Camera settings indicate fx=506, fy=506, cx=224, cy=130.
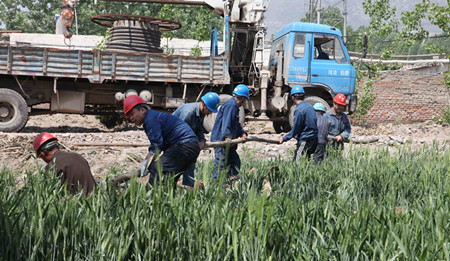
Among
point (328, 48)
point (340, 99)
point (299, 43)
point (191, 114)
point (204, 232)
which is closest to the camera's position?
point (204, 232)

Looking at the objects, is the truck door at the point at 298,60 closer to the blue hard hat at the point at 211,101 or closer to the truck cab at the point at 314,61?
the truck cab at the point at 314,61

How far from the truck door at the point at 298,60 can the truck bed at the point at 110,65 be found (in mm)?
1567

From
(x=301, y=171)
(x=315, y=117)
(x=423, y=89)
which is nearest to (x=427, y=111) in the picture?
(x=423, y=89)

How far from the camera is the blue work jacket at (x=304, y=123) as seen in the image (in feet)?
23.0

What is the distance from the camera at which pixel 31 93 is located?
11992mm

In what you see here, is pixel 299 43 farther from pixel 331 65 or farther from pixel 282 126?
pixel 282 126

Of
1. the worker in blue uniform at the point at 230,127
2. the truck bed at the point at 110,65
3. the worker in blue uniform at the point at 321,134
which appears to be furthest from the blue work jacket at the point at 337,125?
the truck bed at the point at 110,65

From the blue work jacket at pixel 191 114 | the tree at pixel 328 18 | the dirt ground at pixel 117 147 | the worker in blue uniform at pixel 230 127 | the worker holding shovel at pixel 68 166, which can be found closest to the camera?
the worker holding shovel at pixel 68 166

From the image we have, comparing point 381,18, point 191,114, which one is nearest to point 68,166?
point 191,114

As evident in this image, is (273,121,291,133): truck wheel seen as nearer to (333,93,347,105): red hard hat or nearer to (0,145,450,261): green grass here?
(333,93,347,105): red hard hat

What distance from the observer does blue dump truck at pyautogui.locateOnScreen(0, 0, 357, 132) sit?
1170 cm

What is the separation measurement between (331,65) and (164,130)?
8472mm

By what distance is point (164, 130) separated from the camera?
4.75 meters

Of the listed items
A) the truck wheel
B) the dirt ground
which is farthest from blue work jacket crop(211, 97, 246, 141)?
the truck wheel
